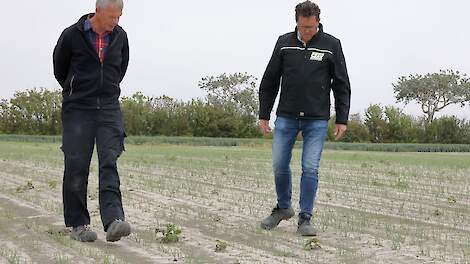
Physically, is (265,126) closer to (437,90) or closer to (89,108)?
(89,108)

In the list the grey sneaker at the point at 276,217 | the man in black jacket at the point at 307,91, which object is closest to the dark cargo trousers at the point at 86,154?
the grey sneaker at the point at 276,217

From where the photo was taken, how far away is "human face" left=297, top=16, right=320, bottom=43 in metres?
5.79

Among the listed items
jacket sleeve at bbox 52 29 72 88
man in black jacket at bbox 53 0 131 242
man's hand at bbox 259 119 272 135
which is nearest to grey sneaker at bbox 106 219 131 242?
man in black jacket at bbox 53 0 131 242

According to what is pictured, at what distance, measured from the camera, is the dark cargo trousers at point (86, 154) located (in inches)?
209

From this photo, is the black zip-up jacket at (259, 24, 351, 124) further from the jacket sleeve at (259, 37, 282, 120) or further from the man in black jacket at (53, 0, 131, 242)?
the man in black jacket at (53, 0, 131, 242)

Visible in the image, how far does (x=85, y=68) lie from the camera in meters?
5.39

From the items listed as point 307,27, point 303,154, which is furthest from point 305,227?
point 307,27

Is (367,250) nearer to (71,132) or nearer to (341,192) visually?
(71,132)

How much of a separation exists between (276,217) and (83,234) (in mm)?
1741

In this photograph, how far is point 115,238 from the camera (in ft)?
16.5

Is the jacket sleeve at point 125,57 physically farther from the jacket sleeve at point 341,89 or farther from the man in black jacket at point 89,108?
the jacket sleeve at point 341,89

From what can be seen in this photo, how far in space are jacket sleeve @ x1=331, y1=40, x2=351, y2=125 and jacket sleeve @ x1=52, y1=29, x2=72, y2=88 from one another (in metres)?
2.26

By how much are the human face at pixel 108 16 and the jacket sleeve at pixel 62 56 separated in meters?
0.33

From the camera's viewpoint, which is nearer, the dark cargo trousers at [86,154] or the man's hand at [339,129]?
the dark cargo trousers at [86,154]
